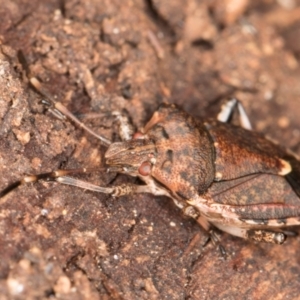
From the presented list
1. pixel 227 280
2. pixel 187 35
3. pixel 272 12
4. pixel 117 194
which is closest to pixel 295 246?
pixel 227 280

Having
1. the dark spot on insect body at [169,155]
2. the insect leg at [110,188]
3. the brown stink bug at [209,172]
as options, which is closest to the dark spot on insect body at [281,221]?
the brown stink bug at [209,172]

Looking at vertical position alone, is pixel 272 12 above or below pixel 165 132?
above

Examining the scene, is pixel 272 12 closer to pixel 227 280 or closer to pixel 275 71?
pixel 275 71

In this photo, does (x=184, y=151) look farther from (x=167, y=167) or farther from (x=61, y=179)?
(x=61, y=179)

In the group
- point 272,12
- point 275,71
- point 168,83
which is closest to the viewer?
point 168,83

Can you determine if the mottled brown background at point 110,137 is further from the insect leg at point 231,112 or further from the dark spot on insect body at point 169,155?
the dark spot on insect body at point 169,155

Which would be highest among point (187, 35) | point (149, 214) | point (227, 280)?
point (187, 35)

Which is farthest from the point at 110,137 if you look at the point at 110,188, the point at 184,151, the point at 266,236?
the point at 266,236

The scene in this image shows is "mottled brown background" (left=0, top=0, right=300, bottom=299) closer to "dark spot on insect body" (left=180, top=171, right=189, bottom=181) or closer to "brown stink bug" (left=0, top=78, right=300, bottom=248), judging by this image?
"brown stink bug" (left=0, top=78, right=300, bottom=248)
